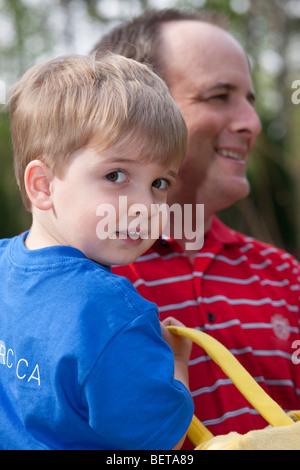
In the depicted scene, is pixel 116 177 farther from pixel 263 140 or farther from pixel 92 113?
pixel 263 140

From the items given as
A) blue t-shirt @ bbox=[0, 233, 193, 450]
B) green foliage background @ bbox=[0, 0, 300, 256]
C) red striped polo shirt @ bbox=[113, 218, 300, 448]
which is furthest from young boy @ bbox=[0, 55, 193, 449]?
green foliage background @ bbox=[0, 0, 300, 256]

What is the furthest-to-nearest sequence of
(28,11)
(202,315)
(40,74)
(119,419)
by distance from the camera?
1. (28,11)
2. (202,315)
3. (40,74)
4. (119,419)

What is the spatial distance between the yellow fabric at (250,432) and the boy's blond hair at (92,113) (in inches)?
17.1

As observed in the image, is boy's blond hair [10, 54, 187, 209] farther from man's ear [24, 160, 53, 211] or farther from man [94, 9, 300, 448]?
man [94, 9, 300, 448]

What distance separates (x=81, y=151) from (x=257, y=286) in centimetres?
99

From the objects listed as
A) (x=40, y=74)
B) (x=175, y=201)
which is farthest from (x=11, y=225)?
(x=40, y=74)

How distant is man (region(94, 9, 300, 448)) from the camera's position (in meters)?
1.77

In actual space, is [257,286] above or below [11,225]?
above

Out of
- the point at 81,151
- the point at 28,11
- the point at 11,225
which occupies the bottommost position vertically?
the point at 11,225

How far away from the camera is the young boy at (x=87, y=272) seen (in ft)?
3.56

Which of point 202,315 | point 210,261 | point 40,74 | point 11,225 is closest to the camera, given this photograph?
point 40,74

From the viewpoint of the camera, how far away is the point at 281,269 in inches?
85.0

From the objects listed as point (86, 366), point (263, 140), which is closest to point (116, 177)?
point (86, 366)
